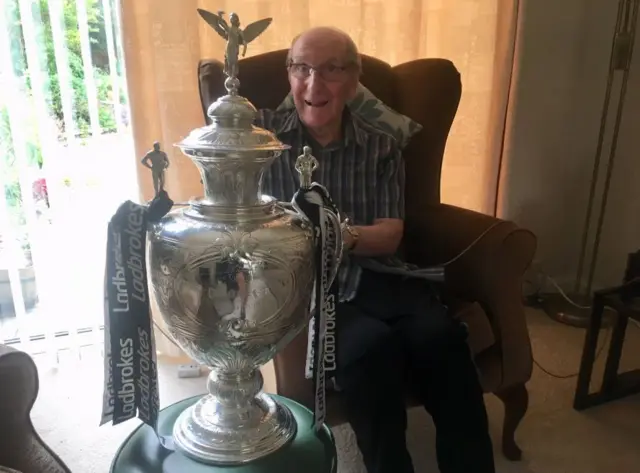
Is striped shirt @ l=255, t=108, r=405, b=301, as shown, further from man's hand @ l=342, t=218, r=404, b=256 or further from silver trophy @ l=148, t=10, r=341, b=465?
silver trophy @ l=148, t=10, r=341, b=465

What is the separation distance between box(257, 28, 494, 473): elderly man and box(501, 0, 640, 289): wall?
103 centimetres

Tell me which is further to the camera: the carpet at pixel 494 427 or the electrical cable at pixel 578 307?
the electrical cable at pixel 578 307

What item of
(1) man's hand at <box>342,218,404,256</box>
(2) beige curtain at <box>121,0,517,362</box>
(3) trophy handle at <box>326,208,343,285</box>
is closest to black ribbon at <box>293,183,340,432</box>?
(3) trophy handle at <box>326,208,343,285</box>

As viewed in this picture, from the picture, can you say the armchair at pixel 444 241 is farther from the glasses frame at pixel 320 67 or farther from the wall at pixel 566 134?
the wall at pixel 566 134

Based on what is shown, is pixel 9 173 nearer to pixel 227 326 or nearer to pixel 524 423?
pixel 227 326

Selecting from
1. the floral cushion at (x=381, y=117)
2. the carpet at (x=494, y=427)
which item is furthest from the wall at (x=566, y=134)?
the floral cushion at (x=381, y=117)

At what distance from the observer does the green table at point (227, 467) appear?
84 centimetres

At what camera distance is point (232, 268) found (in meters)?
0.77

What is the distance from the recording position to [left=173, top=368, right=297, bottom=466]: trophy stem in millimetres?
853

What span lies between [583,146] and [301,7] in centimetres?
124

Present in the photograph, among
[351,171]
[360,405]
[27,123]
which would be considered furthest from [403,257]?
[27,123]

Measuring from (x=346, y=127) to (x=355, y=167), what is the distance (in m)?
0.10

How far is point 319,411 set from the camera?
0.93 metres

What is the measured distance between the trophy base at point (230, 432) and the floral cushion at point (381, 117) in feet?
2.43
